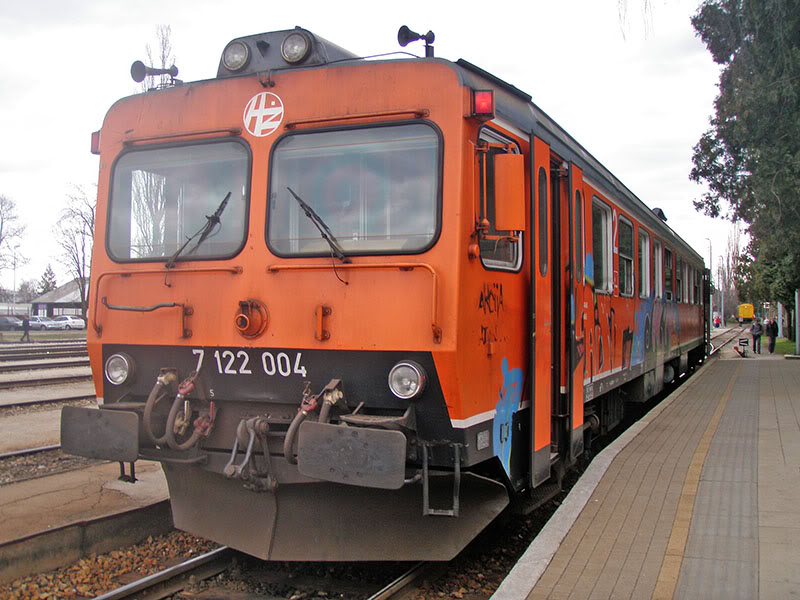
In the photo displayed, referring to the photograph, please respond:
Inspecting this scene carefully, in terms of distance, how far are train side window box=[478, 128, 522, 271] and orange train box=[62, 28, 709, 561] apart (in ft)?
0.06

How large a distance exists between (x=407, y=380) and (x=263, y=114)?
2.01 metres

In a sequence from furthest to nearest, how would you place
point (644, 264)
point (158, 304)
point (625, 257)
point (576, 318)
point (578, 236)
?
point (644, 264)
point (625, 257)
point (578, 236)
point (576, 318)
point (158, 304)

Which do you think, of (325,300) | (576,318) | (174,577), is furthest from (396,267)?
(174,577)

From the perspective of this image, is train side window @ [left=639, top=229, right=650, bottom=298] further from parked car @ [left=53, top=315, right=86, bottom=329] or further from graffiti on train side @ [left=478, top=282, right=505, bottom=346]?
parked car @ [left=53, top=315, right=86, bottom=329]

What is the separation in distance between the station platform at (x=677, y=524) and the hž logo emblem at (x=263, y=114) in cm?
311

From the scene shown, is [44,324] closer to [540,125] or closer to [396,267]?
[540,125]

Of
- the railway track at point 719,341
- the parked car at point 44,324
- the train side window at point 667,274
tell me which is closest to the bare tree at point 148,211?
the train side window at point 667,274

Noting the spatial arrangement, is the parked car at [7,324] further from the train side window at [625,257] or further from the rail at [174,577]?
the rail at [174,577]

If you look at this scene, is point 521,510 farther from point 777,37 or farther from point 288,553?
point 777,37

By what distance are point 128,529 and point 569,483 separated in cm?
444

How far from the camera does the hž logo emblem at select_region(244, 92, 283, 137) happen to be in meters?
4.85

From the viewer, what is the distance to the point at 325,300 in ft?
14.9

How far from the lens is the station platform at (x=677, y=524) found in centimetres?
407

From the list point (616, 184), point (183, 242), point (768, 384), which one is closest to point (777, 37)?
point (768, 384)
